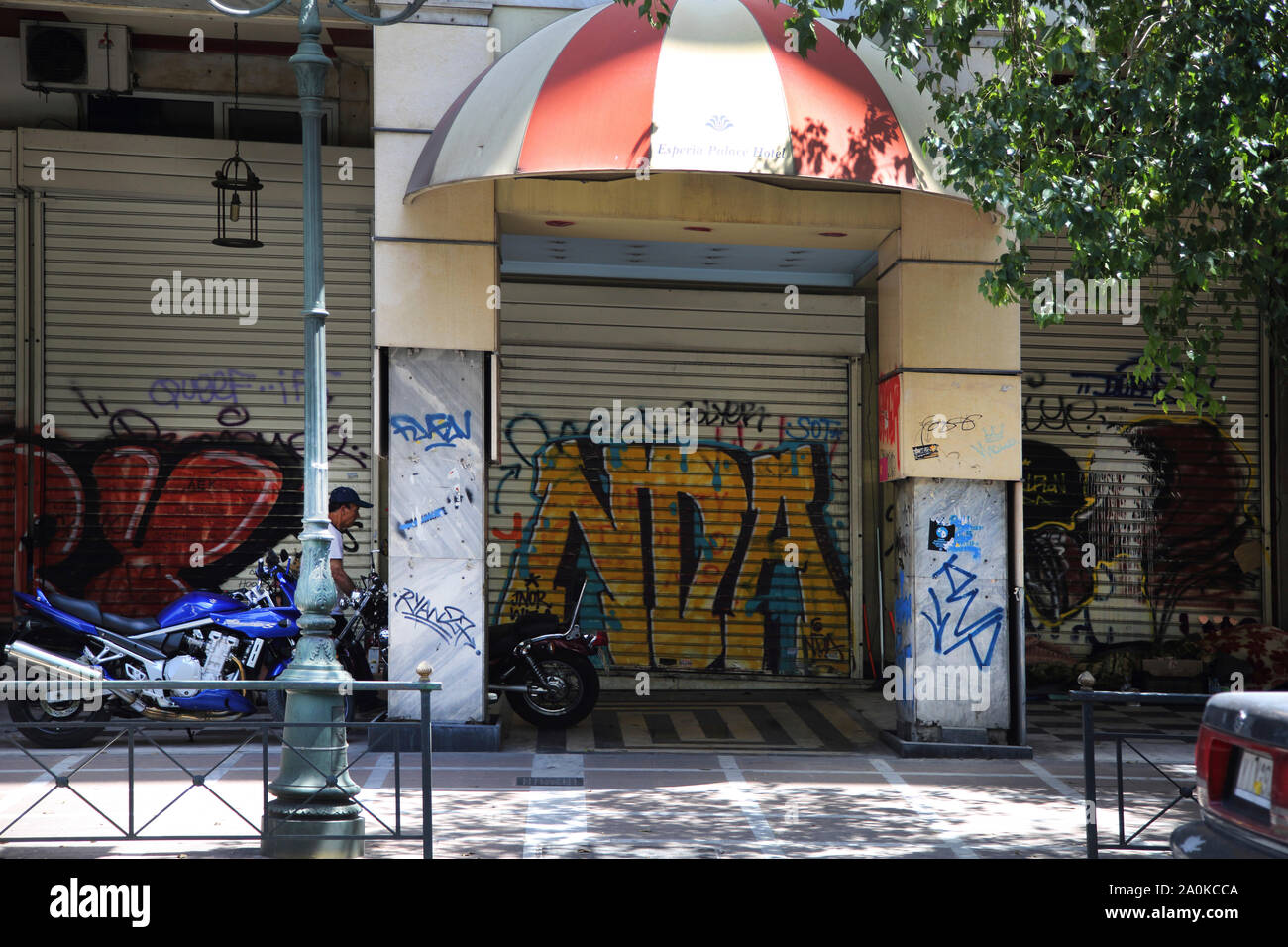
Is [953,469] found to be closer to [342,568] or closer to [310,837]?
[342,568]

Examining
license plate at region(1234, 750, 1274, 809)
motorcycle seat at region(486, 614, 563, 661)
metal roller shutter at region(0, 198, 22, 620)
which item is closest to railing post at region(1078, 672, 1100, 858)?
license plate at region(1234, 750, 1274, 809)

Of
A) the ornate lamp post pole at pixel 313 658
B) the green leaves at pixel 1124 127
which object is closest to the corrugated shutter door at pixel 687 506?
the green leaves at pixel 1124 127

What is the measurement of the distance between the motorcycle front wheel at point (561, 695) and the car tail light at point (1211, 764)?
251 inches

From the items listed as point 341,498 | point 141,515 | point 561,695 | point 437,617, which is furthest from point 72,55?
point 561,695

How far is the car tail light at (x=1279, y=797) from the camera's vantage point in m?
Result: 4.44

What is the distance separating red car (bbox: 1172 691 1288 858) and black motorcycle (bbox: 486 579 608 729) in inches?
248

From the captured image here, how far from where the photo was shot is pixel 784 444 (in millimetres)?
13656

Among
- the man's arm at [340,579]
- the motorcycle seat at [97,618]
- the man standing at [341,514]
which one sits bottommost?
the motorcycle seat at [97,618]

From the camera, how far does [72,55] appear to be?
12242 millimetres

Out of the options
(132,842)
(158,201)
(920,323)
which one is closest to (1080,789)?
(920,323)

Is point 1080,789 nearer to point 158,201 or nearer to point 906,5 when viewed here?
point 906,5

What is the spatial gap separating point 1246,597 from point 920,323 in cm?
661

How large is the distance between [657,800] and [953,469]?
374 cm

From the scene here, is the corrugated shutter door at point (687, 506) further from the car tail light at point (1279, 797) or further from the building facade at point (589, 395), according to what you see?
the car tail light at point (1279, 797)
